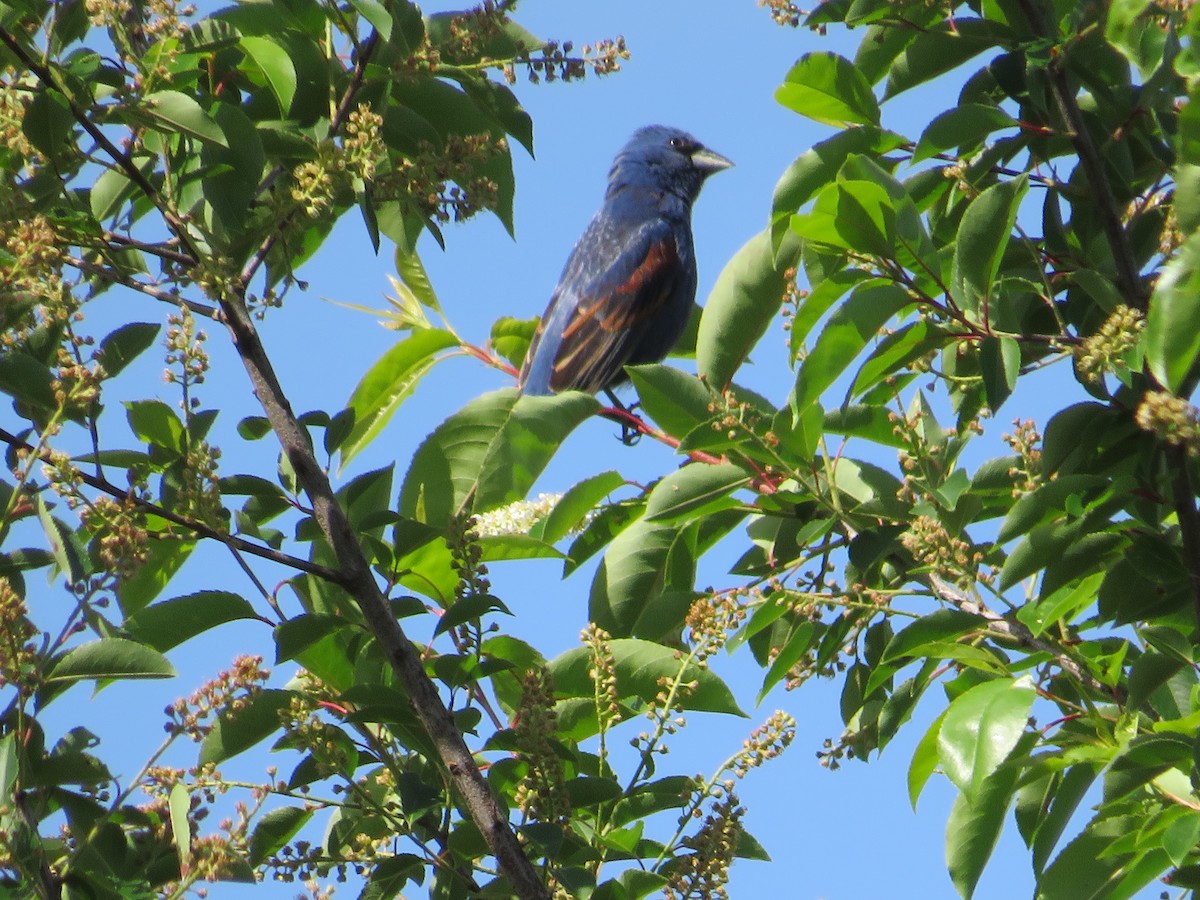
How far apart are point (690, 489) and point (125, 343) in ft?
3.48

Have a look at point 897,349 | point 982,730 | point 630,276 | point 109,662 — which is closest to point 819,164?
point 897,349

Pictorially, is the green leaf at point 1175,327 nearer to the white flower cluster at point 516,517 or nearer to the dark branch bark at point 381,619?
the dark branch bark at point 381,619

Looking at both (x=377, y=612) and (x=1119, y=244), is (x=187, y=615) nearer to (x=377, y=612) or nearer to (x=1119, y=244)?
(x=377, y=612)

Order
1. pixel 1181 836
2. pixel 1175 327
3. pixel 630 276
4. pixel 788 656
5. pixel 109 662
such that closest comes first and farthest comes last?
pixel 1175 327, pixel 1181 836, pixel 109 662, pixel 788 656, pixel 630 276

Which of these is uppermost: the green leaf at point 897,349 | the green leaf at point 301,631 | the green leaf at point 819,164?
the green leaf at point 819,164

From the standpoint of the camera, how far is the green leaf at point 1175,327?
156 cm

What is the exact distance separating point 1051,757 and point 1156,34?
1133 mm

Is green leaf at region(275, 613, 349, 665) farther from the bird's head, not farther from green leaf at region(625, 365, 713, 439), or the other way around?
the bird's head

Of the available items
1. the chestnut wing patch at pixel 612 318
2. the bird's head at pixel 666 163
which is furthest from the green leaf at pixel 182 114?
the bird's head at pixel 666 163

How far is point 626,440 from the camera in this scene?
662cm

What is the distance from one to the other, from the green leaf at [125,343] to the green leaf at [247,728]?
2.04 feet

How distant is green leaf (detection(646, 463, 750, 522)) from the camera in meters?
2.60

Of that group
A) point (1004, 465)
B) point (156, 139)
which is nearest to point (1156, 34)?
point (1004, 465)

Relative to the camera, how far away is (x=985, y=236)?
7.30 feet
